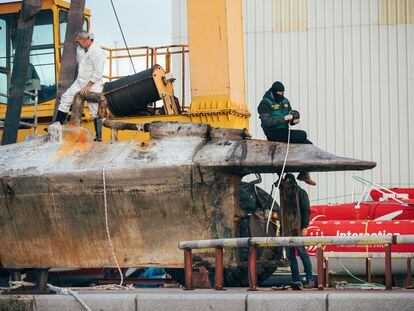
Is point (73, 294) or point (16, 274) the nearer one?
point (73, 294)

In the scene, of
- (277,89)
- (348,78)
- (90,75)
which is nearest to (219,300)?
(277,89)

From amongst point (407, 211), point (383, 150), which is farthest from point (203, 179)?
point (383, 150)

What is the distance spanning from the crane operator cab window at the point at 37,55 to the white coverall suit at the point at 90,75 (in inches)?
155

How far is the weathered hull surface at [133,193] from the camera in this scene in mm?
12562

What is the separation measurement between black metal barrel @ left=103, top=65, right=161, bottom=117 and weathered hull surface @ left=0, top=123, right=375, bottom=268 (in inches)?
147

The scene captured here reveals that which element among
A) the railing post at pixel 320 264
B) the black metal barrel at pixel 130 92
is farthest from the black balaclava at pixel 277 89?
the black metal barrel at pixel 130 92

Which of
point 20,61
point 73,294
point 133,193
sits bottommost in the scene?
point 73,294

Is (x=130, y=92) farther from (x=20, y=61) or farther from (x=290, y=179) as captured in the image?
(x=290, y=179)

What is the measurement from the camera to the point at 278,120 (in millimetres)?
13266

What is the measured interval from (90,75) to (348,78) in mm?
15217

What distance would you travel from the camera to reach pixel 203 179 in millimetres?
12562

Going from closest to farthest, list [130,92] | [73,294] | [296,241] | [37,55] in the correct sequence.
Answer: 1. [296,241]
2. [73,294]
3. [130,92]
4. [37,55]

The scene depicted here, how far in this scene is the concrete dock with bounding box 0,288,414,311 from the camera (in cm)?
980

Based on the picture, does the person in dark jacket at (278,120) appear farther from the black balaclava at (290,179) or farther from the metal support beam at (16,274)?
the metal support beam at (16,274)
